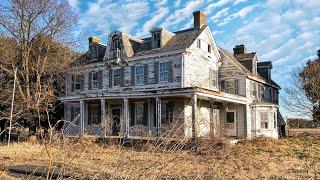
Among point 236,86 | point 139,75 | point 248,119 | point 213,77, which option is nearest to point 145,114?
point 139,75

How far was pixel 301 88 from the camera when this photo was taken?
39844mm

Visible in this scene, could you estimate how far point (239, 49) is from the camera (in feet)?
126

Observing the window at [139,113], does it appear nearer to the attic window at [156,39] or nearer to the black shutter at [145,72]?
the black shutter at [145,72]

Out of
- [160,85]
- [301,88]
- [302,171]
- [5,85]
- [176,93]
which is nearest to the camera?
[302,171]

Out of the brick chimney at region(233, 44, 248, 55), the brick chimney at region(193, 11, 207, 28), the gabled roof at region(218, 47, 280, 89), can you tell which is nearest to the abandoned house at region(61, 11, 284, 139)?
the brick chimney at region(193, 11, 207, 28)

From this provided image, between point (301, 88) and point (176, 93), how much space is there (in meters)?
22.3

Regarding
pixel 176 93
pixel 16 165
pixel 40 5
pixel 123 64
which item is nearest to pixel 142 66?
pixel 123 64

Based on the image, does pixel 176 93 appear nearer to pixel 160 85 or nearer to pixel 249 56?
pixel 160 85

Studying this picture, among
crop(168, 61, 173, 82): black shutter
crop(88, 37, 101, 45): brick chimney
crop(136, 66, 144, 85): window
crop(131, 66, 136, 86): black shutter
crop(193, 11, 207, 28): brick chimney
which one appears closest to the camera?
crop(168, 61, 173, 82): black shutter

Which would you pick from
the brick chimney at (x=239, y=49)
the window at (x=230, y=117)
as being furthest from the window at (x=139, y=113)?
the brick chimney at (x=239, y=49)

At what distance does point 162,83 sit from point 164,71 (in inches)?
34.6

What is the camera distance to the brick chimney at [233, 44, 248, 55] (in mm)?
38175

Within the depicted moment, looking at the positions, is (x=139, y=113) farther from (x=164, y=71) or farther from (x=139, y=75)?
(x=164, y=71)

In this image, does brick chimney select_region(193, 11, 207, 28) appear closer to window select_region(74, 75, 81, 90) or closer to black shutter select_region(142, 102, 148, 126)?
black shutter select_region(142, 102, 148, 126)
